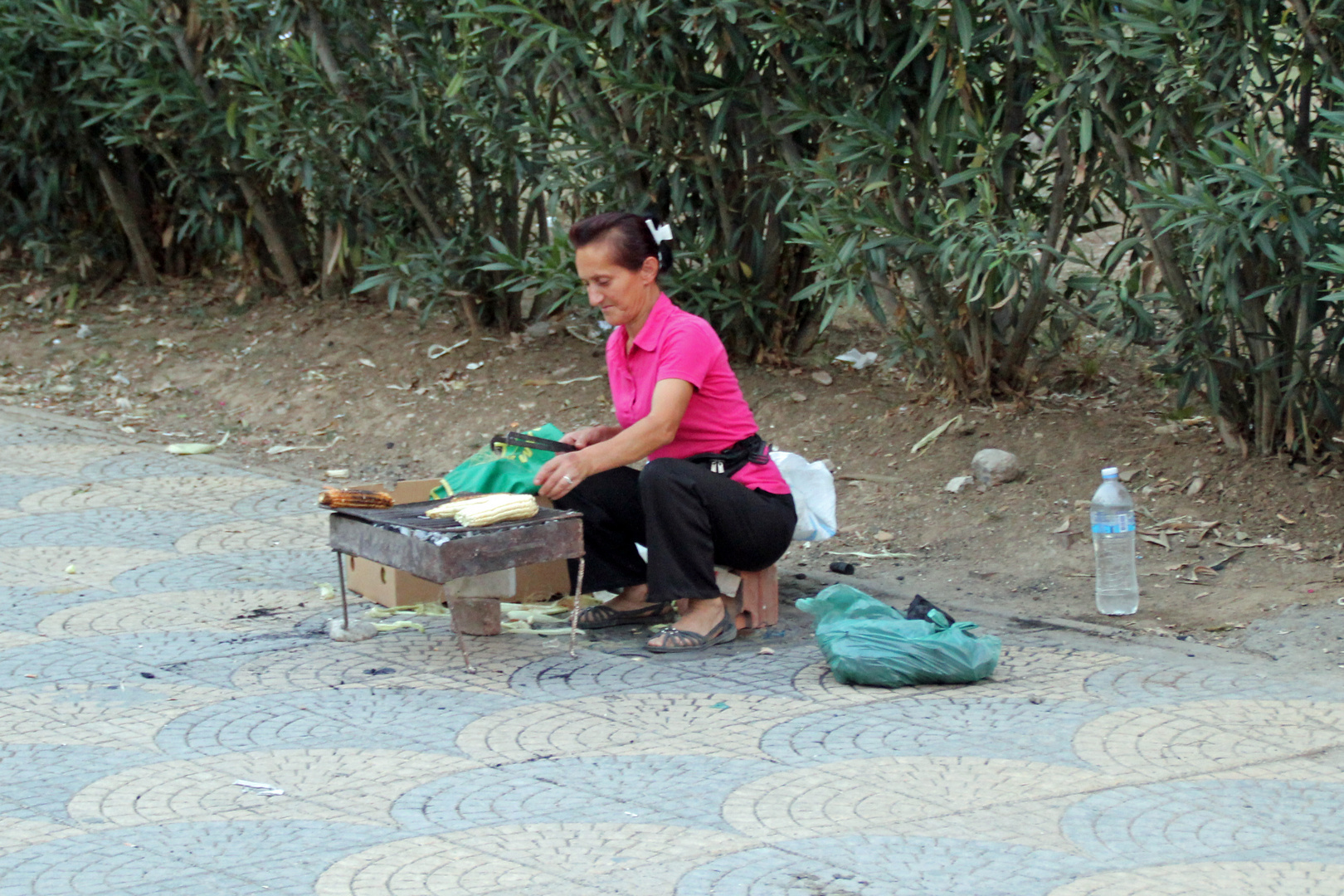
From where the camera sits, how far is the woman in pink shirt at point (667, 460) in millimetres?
4820

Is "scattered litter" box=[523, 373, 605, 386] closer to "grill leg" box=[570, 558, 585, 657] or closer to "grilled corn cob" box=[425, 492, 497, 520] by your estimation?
"grilled corn cob" box=[425, 492, 497, 520]

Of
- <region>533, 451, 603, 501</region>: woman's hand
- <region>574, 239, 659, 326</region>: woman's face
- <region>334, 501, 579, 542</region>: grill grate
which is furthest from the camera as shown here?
<region>574, 239, 659, 326</region>: woman's face

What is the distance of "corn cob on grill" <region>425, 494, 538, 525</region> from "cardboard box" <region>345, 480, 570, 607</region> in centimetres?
48

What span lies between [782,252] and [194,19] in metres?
3.97

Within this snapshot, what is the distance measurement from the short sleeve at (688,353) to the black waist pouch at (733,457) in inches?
10.3

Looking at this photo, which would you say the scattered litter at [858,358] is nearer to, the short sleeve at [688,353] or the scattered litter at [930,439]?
the scattered litter at [930,439]

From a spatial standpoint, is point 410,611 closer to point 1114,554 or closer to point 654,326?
point 654,326

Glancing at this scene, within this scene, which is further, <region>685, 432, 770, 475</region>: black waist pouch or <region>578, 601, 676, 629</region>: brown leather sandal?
<region>578, 601, 676, 629</region>: brown leather sandal

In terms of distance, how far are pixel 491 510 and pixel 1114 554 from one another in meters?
2.19

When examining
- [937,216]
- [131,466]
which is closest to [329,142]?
[131,466]

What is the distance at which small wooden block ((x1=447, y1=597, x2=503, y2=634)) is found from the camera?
503cm

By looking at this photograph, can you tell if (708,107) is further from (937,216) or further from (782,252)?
(937,216)

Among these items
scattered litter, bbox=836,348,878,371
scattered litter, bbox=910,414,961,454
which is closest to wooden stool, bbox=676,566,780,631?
scattered litter, bbox=910,414,961,454

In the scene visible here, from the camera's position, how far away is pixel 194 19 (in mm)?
8984
